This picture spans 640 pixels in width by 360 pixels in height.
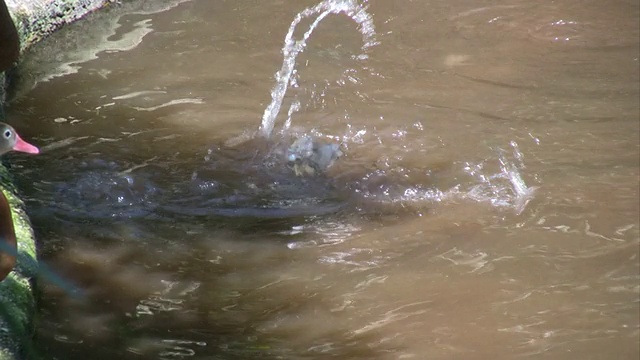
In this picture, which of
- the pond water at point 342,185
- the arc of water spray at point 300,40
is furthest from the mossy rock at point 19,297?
the arc of water spray at point 300,40

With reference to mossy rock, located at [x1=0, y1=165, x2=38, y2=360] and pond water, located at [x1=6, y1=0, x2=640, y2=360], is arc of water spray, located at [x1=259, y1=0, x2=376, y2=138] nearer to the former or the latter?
pond water, located at [x1=6, y1=0, x2=640, y2=360]

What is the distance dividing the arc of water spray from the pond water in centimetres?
4

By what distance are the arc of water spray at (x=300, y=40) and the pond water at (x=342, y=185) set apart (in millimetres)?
41

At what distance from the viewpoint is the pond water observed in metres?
3.24

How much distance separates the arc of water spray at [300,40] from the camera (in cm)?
486

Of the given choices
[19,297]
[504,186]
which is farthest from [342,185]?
[19,297]

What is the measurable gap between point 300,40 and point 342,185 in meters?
1.76

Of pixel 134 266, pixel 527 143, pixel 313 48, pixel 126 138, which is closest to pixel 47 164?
pixel 126 138

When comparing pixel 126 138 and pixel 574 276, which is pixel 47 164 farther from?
pixel 574 276

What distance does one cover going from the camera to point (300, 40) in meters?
5.73

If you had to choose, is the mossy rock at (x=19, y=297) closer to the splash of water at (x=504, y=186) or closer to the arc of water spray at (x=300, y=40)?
the arc of water spray at (x=300, y=40)

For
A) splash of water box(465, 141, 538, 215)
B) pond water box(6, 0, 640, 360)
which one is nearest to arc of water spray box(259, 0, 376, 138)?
pond water box(6, 0, 640, 360)

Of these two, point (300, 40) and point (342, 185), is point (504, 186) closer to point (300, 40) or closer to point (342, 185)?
point (342, 185)

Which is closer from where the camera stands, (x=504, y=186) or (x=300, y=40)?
(x=504, y=186)
